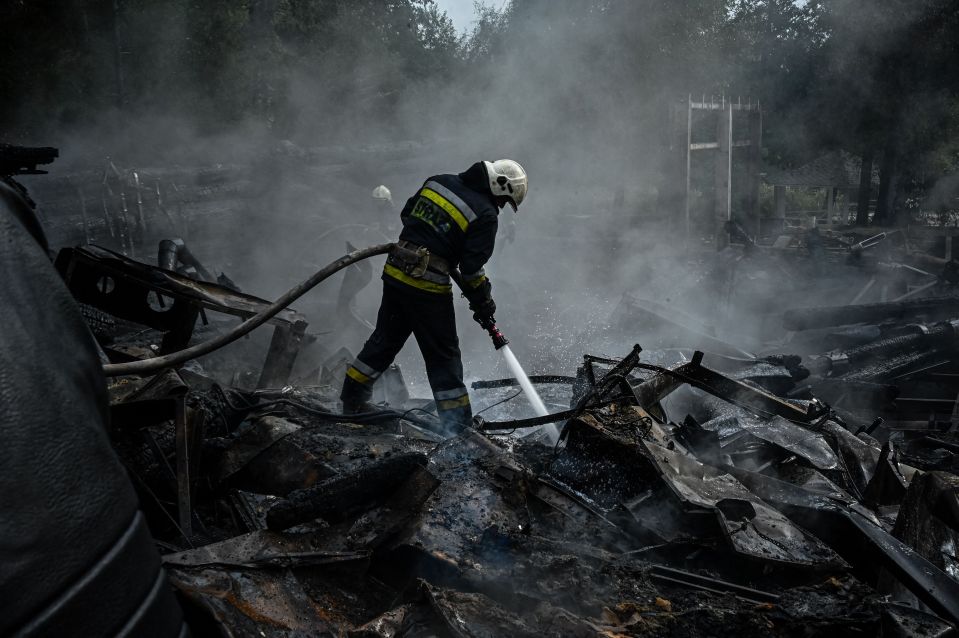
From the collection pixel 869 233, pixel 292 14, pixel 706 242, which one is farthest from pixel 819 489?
pixel 292 14

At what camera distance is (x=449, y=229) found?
4051 millimetres

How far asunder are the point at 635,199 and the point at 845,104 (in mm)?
8899

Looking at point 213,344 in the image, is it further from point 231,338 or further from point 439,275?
point 439,275

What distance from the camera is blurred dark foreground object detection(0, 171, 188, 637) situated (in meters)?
0.85

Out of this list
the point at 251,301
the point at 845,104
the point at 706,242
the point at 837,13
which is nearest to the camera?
the point at 251,301

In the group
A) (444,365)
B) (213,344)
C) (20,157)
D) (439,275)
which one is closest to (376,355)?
(444,365)

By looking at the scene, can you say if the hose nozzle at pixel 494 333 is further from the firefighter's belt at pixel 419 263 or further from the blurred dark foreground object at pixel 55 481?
the blurred dark foreground object at pixel 55 481

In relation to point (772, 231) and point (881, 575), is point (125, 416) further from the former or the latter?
point (772, 231)

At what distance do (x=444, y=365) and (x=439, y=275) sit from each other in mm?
576

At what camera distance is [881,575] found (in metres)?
2.70

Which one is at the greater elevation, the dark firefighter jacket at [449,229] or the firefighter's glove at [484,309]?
the dark firefighter jacket at [449,229]

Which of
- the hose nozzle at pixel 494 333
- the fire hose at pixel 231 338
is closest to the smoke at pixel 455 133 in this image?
the hose nozzle at pixel 494 333

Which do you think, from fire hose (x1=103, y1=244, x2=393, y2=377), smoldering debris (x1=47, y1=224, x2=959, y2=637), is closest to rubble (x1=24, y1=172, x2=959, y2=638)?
smoldering debris (x1=47, y1=224, x2=959, y2=637)

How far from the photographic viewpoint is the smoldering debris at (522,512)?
214 cm
